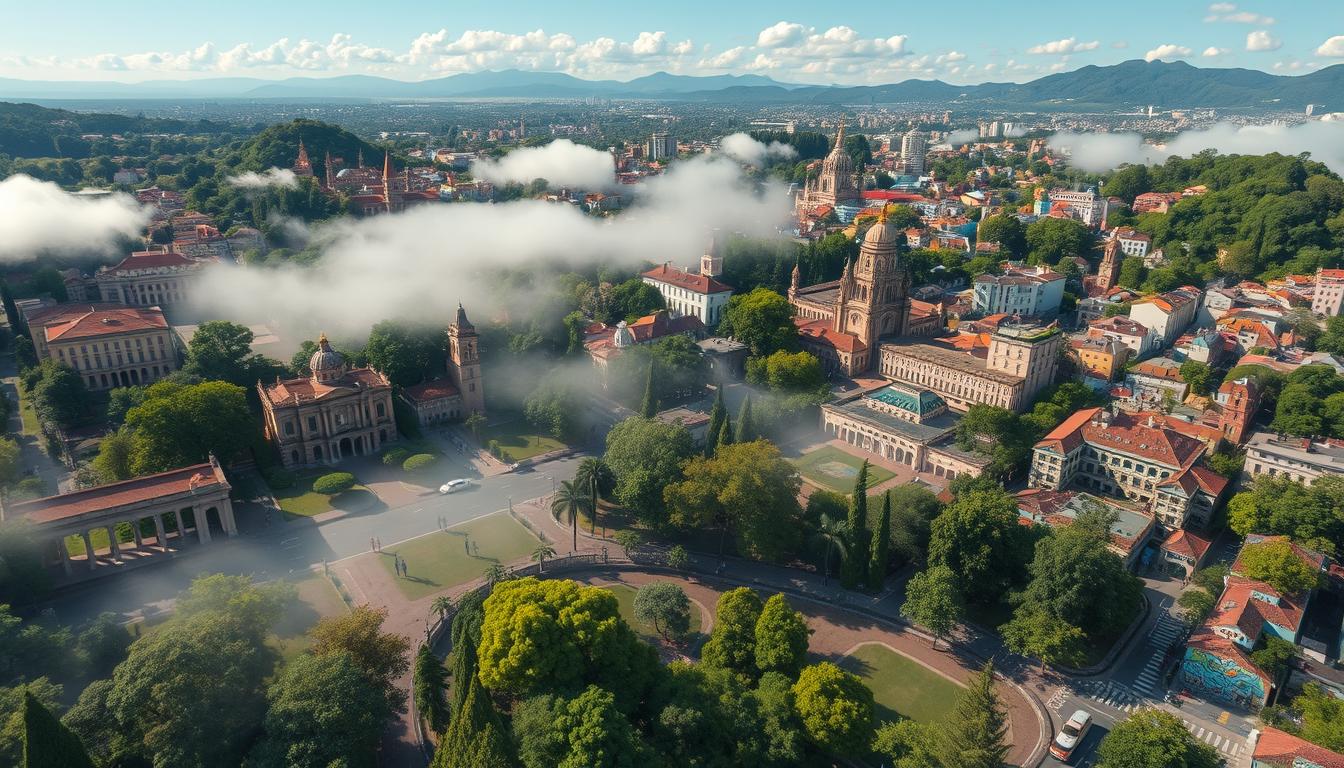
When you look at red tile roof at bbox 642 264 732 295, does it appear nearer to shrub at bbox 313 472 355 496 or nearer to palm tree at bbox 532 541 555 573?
shrub at bbox 313 472 355 496

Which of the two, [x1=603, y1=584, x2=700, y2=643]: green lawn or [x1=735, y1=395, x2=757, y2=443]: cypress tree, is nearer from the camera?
[x1=603, y1=584, x2=700, y2=643]: green lawn

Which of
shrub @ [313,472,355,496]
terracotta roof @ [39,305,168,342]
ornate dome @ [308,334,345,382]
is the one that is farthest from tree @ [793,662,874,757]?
terracotta roof @ [39,305,168,342]

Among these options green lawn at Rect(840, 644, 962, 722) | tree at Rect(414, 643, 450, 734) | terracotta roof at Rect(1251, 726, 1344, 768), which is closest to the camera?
terracotta roof at Rect(1251, 726, 1344, 768)

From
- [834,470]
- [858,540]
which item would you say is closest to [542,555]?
[858,540]

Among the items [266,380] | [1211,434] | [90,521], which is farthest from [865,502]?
[266,380]

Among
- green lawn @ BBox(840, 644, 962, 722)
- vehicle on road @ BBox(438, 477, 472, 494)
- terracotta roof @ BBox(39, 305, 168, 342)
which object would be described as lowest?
green lawn @ BBox(840, 644, 962, 722)

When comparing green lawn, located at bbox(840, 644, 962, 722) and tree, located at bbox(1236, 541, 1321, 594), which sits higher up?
tree, located at bbox(1236, 541, 1321, 594)

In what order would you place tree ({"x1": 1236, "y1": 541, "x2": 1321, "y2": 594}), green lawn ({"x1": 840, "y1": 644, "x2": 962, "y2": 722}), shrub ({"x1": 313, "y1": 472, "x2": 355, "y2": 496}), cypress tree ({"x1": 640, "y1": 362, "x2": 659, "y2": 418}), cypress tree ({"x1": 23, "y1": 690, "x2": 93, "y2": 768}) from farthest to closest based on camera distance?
cypress tree ({"x1": 640, "y1": 362, "x2": 659, "y2": 418}) → shrub ({"x1": 313, "y1": 472, "x2": 355, "y2": 496}) → tree ({"x1": 1236, "y1": 541, "x2": 1321, "y2": 594}) → green lawn ({"x1": 840, "y1": 644, "x2": 962, "y2": 722}) → cypress tree ({"x1": 23, "y1": 690, "x2": 93, "y2": 768})

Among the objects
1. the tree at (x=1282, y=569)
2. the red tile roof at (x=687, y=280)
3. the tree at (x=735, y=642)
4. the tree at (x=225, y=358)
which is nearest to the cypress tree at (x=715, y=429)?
the tree at (x=735, y=642)
